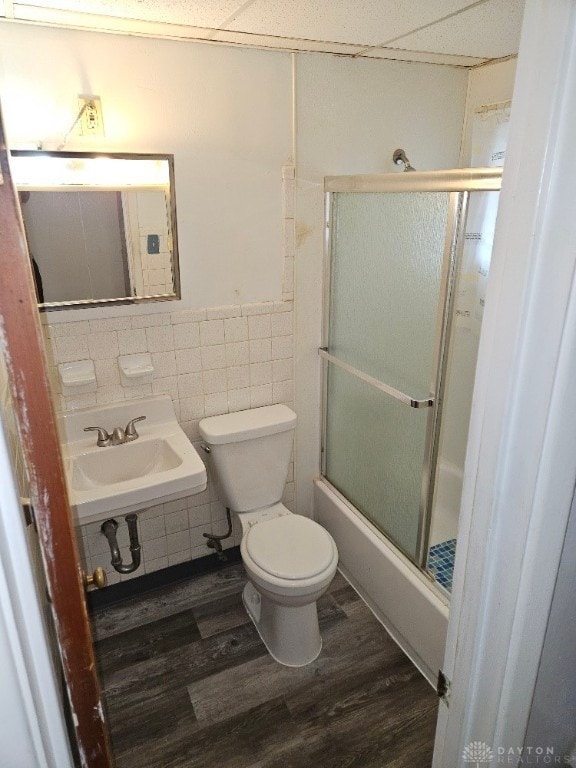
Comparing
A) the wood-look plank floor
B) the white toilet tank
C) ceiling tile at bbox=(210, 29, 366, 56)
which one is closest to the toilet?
the white toilet tank

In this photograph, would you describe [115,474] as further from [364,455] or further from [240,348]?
[364,455]

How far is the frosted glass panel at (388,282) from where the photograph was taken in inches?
68.2

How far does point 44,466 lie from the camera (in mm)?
572

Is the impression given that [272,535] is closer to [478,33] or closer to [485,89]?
[478,33]

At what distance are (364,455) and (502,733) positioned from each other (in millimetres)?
1391

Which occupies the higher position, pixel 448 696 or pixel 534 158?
pixel 534 158

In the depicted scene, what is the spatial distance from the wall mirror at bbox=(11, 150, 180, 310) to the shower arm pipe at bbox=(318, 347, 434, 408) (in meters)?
0.75

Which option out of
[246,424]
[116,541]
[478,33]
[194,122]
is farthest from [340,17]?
[116,541]

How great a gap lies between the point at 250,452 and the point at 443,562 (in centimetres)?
89

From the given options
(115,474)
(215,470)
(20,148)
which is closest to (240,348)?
(215,470)

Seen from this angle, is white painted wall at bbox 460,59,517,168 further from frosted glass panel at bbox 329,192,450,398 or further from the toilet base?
the toilet base

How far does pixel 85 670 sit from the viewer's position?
0.67 m

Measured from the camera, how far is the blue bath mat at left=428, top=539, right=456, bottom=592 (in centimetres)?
192

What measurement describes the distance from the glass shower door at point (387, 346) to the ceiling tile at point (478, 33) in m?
0.50
